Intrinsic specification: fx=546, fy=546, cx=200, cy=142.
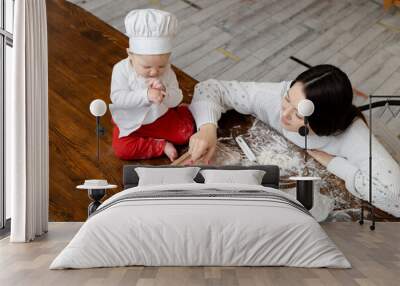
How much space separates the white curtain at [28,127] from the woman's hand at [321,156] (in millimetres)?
2752

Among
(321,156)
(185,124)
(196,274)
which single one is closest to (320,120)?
(321,156)

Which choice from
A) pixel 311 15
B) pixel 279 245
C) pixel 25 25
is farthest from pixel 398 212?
pixel 25 25

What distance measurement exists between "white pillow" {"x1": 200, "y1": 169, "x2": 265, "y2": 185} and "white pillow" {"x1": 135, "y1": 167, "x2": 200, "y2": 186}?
0.57 ft

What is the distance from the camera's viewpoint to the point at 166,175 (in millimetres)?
5453

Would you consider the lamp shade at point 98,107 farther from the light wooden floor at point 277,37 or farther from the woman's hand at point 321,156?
the woman's hand at point 321,156

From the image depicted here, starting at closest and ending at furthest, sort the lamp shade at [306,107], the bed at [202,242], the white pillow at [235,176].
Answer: the bed at [202,242] → the white pillow at [235,176] → the lamp shade at [306,107]

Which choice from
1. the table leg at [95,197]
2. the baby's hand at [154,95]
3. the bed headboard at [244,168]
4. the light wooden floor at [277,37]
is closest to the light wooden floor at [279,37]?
the light wooden floor at [277,37]

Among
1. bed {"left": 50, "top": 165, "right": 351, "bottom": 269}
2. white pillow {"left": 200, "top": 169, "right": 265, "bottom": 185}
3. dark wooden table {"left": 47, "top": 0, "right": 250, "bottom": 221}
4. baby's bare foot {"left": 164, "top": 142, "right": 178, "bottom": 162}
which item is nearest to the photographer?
bed {"left": 50, "top": 165, "right": 351, "bottom": 269}

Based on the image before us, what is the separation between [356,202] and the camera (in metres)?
5.82

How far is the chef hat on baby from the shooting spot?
224 inches

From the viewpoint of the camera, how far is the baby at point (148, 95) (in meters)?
5.71

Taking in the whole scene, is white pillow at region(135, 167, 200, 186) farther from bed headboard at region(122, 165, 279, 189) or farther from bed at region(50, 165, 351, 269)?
bed at region(50, 165, 351, 269)

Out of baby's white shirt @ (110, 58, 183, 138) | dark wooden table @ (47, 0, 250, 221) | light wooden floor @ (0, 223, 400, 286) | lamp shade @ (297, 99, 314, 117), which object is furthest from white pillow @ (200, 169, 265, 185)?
light wooden floor @ (0, 223, 400, 286)

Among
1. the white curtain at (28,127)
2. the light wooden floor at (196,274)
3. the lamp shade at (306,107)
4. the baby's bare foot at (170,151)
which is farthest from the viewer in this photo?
the baby's bare foot at (170,151)
